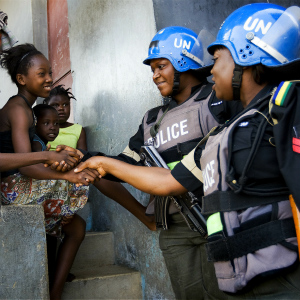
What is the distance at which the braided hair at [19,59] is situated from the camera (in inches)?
125

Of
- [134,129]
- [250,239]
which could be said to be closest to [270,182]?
[250,239]

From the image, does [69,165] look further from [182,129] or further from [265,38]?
[265,38]

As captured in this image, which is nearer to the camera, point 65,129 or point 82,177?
point 82,177

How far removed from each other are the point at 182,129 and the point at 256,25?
0.87 metres

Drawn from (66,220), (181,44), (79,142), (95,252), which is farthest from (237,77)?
(79,142)

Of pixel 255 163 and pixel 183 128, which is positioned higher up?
pixel 183 128

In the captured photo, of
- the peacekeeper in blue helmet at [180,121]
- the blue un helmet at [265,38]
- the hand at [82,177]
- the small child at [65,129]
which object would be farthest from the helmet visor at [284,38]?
the small child at [65,129]

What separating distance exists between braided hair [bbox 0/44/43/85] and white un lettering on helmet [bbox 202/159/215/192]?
76.3 inches

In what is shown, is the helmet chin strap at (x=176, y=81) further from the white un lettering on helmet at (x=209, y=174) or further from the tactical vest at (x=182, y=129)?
the white un lettering on helmet at (x=209, y=174)

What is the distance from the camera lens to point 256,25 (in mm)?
1949

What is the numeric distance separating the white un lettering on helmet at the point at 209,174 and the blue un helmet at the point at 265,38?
43 cm

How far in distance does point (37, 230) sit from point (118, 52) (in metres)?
2.03

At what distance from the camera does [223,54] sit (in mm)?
2020

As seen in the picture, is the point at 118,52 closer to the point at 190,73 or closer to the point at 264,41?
the point at 190,73
